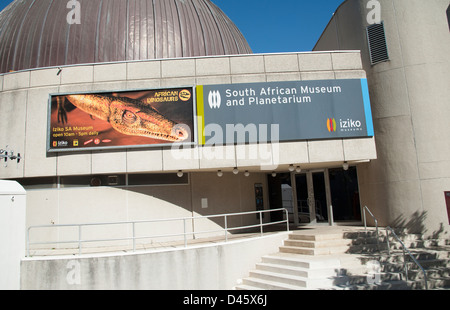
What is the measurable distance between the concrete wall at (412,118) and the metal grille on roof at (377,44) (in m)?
0.17

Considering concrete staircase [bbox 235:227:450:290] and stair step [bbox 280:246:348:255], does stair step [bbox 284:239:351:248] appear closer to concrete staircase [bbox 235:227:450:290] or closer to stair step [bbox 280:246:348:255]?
concrete staircase [bbox 235:227:450:290]

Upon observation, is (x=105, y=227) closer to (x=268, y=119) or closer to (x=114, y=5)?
(x=268, y=119)

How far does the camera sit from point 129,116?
11.9 meters

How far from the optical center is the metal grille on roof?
13070 mm

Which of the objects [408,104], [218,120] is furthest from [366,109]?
[218,120]

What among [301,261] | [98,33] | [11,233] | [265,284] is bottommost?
[265,284]

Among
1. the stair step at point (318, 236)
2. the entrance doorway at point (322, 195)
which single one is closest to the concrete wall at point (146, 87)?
the stair step at point (318, 236)

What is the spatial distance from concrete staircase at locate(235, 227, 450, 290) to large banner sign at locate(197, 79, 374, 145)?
3545 millimetres

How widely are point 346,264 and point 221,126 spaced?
584cm

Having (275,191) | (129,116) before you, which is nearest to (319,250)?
(275,191)

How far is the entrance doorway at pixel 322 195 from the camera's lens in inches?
564

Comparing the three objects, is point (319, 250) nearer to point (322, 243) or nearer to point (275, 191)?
point (322, 243)

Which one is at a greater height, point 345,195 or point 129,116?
point 129,116

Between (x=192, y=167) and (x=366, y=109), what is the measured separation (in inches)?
260
